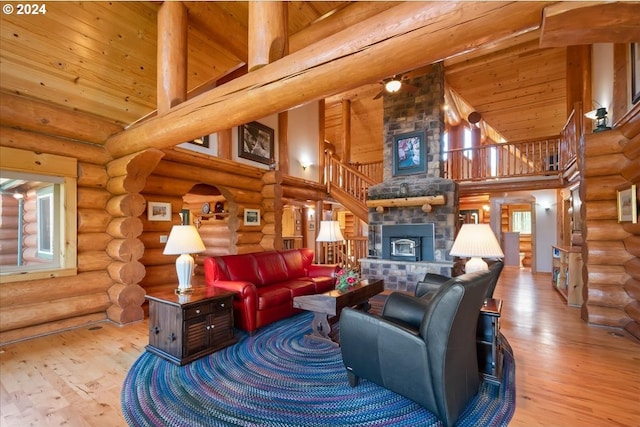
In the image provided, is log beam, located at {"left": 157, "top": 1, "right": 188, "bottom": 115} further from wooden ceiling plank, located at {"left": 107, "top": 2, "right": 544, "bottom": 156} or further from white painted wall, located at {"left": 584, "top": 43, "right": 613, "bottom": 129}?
white painted wall, located at {"left": 584, "top": 43, "right": 613, "bottom": 129}

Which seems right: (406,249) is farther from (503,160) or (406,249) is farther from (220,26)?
(220,26)

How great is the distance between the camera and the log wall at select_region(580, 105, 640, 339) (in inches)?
137

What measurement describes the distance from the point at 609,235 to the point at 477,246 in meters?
2.45

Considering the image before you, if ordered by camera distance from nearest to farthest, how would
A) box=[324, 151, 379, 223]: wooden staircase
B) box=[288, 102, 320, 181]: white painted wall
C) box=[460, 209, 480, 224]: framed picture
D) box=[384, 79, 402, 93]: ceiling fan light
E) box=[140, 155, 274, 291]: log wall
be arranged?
box=[140, 155, 274, 291]: log wall → box=[384, 79, 402, 93]: ceiling fan light → box=[288, 102, 320, 181]: white painted wall → box=[324, 151, 379, 223]: wooden staircase → box=[460, 209, 480, 224]: framed picture

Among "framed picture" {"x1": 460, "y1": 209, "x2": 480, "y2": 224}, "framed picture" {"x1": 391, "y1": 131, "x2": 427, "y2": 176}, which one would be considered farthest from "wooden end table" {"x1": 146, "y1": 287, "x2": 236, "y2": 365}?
"framed picture" {"x1": 460, "y1": 209, "x2": 480, "y2": 224}

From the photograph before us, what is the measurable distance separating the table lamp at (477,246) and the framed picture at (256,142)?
14.3ft

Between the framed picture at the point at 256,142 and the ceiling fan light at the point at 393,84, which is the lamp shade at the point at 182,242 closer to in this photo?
the framed picture at the point at 256,142

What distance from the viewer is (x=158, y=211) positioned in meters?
4.42

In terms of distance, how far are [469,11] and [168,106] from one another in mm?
2992

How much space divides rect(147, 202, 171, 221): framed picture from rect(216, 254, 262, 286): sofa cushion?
135cm

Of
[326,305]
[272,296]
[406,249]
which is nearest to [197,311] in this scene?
[272,296]

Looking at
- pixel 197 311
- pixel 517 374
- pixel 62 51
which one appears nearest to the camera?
pixel 517 374

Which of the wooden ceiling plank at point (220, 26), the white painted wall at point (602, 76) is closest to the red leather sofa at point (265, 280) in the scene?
the wooden ceiling plank at point (220, 26)

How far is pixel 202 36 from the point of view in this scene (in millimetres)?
3641
